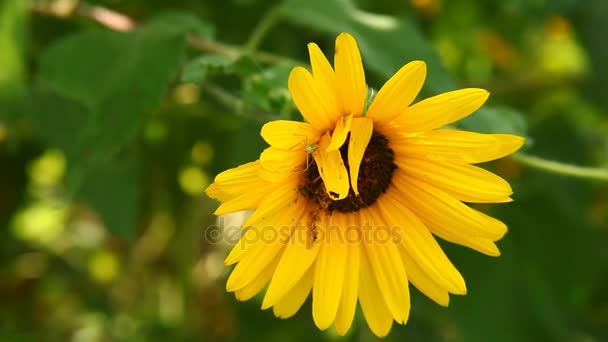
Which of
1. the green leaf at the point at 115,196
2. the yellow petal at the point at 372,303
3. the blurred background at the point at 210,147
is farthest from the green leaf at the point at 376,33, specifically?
the green leaf at the point at 115,196

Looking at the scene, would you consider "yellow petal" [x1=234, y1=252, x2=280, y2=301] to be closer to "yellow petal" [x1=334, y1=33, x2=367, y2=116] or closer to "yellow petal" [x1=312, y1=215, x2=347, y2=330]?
"yellow petal" [x1=312, y1=215, x2=347, y2=330]

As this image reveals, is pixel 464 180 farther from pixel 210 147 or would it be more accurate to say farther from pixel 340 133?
pixel 210 147

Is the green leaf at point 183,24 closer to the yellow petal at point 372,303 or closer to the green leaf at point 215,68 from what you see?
the green leaf at point 215,68

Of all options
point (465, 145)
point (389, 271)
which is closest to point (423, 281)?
point (389, 271)

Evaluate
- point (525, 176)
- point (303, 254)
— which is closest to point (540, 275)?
point (525, 176)

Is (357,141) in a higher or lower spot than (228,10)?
higher

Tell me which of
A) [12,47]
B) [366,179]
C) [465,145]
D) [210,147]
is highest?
[465,145]

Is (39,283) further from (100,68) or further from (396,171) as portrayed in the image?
(396,171)
